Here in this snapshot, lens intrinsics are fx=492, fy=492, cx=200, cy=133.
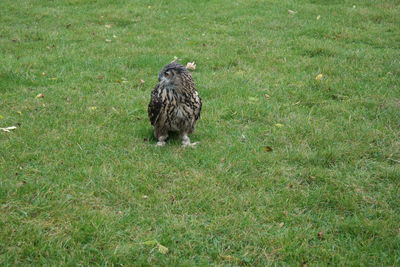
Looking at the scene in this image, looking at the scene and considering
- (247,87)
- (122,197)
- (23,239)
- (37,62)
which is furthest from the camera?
(37,62)

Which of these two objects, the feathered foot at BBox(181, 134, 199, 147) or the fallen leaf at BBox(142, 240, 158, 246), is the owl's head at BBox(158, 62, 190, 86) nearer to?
the feathered foot at BBox(181, 134, 199, 147)

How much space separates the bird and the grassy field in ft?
0.94

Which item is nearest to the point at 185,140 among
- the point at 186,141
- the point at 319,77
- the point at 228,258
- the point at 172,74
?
the point at 186,141

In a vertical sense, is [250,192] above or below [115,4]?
below

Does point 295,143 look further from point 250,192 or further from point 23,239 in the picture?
point 23,239

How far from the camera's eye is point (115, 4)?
14.4 meters

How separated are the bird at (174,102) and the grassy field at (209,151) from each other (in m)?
0.29

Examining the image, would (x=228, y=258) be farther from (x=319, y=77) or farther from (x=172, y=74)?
(x=319, y=77)

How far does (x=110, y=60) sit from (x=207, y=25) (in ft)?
11.3

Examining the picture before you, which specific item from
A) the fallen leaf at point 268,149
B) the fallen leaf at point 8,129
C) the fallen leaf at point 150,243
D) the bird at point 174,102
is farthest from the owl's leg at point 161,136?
the fallen leaf at point 150,243

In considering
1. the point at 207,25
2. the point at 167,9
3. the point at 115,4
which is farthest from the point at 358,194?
the point at 115,4

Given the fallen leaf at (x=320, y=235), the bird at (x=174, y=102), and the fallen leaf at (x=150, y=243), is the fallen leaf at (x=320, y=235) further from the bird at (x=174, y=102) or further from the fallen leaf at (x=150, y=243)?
the bird at (x=174, y=102)

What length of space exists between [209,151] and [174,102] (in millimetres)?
787

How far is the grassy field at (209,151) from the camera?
15.1 feet
